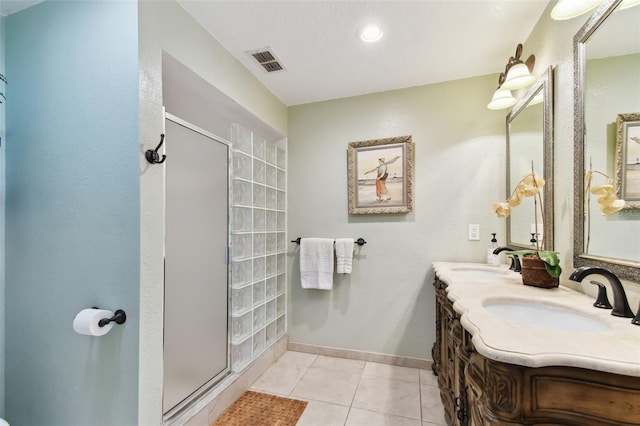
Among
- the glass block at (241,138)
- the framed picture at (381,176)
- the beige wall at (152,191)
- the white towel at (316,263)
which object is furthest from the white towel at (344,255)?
the beige wall at (152,191)

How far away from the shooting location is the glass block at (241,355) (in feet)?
6.44

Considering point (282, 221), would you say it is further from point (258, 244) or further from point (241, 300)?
point (241, 300)

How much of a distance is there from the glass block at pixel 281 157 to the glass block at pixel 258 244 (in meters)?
0.77

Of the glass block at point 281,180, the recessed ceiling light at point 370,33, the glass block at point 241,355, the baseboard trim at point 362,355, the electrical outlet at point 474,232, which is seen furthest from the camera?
the glass block at point 281,180

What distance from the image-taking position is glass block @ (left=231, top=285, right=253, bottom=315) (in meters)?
1.98

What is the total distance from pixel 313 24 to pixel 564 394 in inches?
76.8

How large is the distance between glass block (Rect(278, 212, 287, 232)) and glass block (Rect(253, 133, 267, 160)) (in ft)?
1.97

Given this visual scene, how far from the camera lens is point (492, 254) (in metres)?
2.01

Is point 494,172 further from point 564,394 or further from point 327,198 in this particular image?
point 564,394

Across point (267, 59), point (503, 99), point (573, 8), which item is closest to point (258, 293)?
point (267, 59)

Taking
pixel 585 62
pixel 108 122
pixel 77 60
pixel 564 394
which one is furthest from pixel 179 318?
pixel 585 62

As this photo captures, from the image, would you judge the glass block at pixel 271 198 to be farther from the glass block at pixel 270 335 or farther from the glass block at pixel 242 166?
the glass block at pixel 270 335

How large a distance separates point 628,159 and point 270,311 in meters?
2.39

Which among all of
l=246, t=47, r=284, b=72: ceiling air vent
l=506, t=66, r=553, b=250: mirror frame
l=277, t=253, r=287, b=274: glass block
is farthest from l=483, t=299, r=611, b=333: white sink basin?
l=246, t=47, r=284, b=72: ceiling air vent
